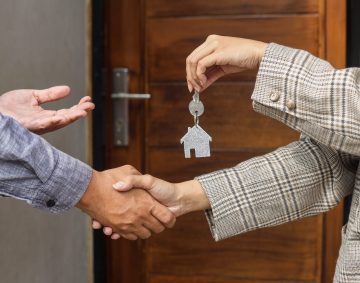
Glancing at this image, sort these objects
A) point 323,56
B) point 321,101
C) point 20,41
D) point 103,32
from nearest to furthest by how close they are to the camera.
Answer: point 321,101 < point 20,41 < point 323,56 < point 103,32

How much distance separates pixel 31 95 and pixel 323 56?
1.08m

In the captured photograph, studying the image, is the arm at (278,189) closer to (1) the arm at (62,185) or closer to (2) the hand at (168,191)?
(2) the hand at (168,191)

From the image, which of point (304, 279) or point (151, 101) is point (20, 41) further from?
point (304, 279)

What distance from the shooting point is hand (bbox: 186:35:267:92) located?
1.25m

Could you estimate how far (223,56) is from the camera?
1.27 m

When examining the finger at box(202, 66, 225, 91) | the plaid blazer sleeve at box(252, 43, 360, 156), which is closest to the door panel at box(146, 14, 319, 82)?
the finger at box(202, 66, 225, 91)

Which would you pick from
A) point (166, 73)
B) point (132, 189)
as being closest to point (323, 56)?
point (166, 73)

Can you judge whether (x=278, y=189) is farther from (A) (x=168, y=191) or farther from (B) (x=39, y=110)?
(B) (x=39, y=110)

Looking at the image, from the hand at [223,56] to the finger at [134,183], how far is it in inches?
9.9

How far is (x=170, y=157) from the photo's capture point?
87.4 inches

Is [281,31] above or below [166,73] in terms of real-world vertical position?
above

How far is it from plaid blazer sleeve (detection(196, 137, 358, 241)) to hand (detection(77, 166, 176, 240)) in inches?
6.7

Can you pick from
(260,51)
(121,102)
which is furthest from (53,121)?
(121,102)

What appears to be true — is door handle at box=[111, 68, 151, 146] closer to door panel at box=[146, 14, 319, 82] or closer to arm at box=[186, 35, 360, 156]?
door panel at box=[146, 14, 319, 82]
